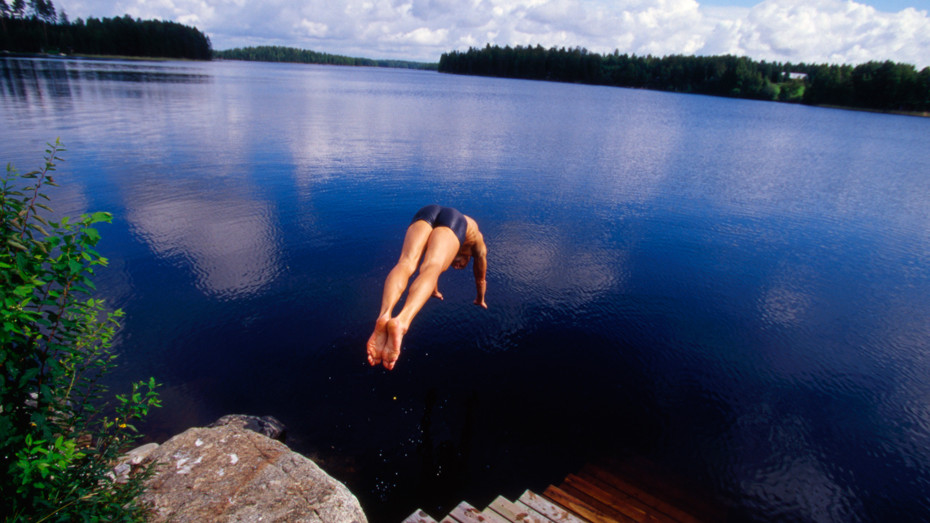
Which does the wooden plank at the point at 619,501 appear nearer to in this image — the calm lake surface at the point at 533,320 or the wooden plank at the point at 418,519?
the calm lake surface at the point at 533,320

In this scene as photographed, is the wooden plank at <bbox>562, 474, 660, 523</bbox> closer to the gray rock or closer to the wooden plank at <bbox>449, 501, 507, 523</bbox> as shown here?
the wooden plank at <bbox>449, 501, 507, 523</bbox>

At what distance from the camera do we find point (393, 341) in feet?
18.6

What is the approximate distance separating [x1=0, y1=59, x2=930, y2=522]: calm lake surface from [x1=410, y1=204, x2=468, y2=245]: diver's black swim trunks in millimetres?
5169

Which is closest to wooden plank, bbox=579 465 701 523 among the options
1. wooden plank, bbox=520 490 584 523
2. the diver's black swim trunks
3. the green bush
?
wooden plank, bbox=520 490 584 523

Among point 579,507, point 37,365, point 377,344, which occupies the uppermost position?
point 37,365

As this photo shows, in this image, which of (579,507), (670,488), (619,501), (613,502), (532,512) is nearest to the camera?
(532,512)

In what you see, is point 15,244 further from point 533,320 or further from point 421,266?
point 533,320

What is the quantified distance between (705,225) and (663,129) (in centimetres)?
3648

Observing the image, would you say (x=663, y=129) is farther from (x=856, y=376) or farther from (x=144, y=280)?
(x=144, y=280)

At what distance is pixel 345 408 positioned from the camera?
1052 cm

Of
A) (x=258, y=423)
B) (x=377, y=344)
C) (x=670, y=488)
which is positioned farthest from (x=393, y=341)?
(x=670, y=488)

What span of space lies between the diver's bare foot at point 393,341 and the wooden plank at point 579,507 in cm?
424

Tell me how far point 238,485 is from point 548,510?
432 centimetres

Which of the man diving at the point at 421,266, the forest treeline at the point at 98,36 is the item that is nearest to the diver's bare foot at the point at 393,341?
the man diving at the point at 421,266
